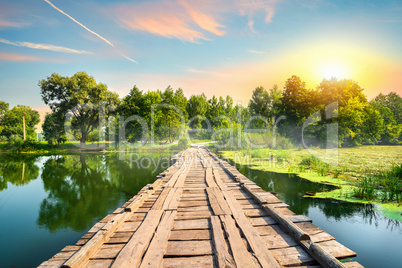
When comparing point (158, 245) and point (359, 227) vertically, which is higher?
point (158, 245)

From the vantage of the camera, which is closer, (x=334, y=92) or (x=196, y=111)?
(x=334, y=92)

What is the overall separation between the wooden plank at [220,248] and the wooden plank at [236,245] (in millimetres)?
90

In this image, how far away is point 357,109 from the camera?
2711 cm

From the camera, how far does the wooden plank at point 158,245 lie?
98.5 inches

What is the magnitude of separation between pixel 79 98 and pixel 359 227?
36758 millimetres

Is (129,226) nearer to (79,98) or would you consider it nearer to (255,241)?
(255,241)

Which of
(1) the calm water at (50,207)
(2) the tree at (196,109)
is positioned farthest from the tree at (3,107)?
(1) the calm water at (50,207)

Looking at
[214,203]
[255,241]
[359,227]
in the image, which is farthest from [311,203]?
[255,241]

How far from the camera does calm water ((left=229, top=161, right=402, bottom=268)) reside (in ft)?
14.0

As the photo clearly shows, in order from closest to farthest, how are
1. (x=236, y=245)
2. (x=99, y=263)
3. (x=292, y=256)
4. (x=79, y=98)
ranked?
1. (x=99, y=263)
2. (x=292, y=256)
3. (x=236, y=245)
4. (x=79, y=98)

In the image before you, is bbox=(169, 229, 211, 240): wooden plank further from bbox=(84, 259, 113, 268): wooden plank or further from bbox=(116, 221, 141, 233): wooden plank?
bbox=(84, 259, 113, 268): wooden plank

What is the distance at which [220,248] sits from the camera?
2.80 meters

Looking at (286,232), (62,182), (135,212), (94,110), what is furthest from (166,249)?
(94,110)

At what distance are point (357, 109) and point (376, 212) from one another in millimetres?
27572
